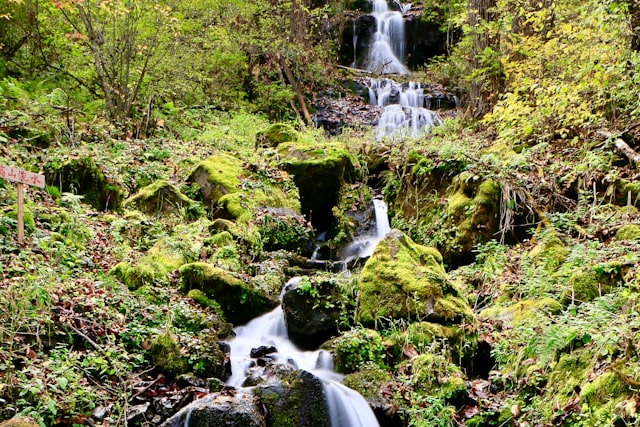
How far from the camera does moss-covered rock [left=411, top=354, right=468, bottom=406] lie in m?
5.17

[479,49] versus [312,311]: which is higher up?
[479,49]

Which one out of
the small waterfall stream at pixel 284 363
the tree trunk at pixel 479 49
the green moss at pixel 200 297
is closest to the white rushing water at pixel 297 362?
the small waterfall stream at pixel 284 363

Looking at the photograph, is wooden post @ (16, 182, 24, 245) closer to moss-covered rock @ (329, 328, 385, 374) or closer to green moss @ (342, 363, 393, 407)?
moss-covered rock @ (329, 328, 385, 374)

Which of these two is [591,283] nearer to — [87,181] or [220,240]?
[220,240]

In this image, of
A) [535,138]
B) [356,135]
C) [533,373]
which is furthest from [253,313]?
[356,135]

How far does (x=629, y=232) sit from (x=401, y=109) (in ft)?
37.8

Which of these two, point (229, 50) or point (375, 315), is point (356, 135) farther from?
point (375, 315)

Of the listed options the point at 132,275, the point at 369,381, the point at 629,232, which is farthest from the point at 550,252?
the point at 132,275

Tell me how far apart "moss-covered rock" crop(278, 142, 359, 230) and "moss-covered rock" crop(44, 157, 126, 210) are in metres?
3.54

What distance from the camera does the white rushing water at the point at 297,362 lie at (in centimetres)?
519

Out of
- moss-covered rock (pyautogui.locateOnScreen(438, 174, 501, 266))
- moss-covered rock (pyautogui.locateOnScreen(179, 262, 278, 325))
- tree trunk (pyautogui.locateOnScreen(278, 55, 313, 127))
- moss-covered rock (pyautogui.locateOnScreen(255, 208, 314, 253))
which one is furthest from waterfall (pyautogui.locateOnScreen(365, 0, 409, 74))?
moss-covered rock (pyautogui.locateOnScreen(179, 262, 278, 325))

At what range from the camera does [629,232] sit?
657 centimetres

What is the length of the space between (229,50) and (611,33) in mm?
11188

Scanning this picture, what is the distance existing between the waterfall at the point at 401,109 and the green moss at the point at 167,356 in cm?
1057
